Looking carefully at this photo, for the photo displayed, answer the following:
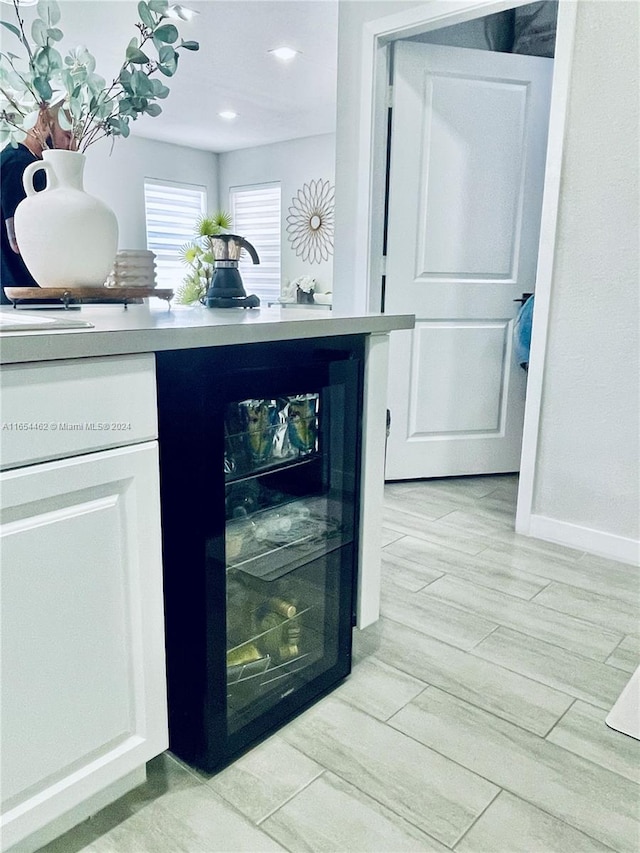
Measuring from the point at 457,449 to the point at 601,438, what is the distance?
3.03 ft

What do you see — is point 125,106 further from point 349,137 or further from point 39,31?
point 349,137

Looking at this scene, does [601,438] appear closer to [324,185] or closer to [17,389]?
[17,389]

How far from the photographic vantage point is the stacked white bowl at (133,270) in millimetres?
1563

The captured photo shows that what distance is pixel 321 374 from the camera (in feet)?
3.98

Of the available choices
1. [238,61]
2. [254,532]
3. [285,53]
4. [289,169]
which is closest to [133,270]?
[254,532]

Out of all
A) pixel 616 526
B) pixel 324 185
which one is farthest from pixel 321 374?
pixel 324 185

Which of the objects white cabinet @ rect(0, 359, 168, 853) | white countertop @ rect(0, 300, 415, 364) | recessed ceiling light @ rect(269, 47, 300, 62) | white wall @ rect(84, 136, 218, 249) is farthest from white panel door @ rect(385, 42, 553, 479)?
white wall @ rect(84, 136, 218, 249)

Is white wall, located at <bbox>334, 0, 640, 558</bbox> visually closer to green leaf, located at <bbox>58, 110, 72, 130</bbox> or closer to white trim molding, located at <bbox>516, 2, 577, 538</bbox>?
white trim molding, located at <bbox>516, 2, 577, 538</bbox>

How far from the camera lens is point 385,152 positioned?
278 cm

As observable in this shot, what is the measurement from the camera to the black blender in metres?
1.49

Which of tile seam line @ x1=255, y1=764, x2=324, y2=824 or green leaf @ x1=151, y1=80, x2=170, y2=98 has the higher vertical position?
green leaf @ x1=151, y1=80, x2=170, y2=98

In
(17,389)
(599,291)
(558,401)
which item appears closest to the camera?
(17,389)

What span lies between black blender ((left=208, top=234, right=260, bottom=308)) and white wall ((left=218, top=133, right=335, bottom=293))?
5129 millimetres

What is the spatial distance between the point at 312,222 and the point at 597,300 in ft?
17.0
